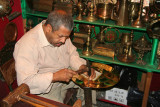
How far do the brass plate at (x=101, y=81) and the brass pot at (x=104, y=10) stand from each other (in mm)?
875

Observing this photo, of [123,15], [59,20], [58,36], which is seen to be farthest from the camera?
[123,15]

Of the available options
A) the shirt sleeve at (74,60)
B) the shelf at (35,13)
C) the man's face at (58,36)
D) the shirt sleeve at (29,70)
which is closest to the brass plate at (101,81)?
the shirt sleeve at (74,60)

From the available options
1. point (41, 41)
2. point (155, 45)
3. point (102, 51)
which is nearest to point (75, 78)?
point (41, 41)

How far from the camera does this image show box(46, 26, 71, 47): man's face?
70.2 inches

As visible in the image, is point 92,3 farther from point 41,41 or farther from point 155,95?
point 155,95

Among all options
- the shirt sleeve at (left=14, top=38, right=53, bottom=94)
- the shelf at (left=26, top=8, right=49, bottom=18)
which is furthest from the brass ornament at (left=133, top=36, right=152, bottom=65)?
the shelf at (left=26, top=8, right=49, bottom=18)

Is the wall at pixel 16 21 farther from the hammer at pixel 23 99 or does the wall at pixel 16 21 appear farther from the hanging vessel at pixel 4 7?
the hammer at pixel 23 99

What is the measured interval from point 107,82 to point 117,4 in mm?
1185

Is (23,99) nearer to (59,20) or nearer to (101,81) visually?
(59,20)

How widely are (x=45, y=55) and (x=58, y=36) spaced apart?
1.06ft

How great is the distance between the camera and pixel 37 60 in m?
1.94

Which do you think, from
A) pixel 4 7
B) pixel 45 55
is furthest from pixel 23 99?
pixel 4 7

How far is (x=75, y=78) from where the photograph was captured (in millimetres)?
2117

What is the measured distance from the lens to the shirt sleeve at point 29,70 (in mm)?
1773
